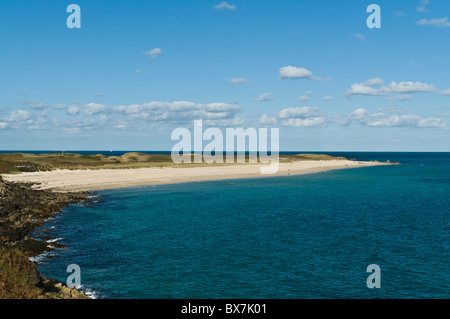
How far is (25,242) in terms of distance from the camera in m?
28.7

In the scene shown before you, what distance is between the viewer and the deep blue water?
68.3 ft

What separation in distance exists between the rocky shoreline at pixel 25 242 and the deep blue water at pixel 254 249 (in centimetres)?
177

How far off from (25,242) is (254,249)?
760 inches

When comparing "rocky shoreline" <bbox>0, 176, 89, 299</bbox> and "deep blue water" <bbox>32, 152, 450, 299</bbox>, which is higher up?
"rocky shoreline" <bbox>0, 176, 89, 299</bbox>

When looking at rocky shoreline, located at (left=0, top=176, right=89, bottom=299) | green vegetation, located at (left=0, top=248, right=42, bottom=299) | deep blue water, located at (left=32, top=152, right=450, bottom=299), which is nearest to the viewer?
green vegetation, located at (left=0, top=248, right=42, bottom=299)

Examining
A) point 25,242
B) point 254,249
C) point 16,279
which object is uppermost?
point 16,279

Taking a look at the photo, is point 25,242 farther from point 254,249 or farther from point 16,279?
point 254,249

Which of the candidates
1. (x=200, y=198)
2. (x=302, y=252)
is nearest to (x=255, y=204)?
(x=200, y=198)

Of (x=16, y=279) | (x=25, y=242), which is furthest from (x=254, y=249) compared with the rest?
(x=25, y=242)

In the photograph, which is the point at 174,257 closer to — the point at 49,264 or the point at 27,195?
the point at 49,264

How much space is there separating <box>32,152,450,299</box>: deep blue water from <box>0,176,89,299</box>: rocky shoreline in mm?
1766

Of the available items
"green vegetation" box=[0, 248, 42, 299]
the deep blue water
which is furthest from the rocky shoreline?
the deep blue water

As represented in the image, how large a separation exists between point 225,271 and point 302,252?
25.1 ft

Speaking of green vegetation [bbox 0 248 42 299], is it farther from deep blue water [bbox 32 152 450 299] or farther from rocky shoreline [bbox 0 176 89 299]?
deep blue water [bbox 32 152 450 299]
